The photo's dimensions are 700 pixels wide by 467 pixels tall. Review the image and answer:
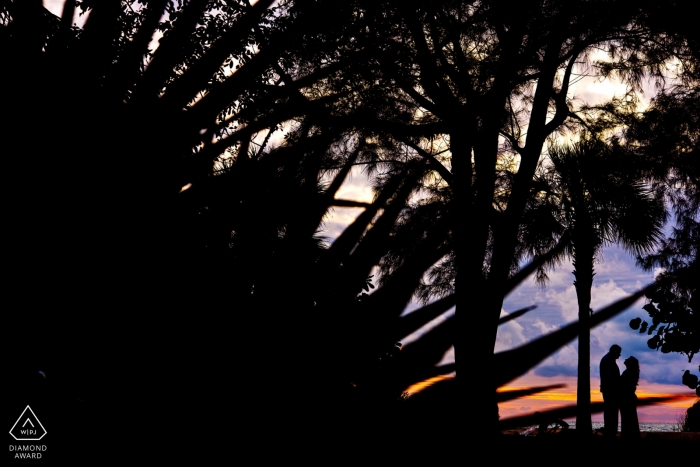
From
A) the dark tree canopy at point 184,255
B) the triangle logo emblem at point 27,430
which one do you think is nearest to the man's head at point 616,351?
the dark tree canopy at point 184,255

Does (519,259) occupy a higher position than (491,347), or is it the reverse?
(519,259)

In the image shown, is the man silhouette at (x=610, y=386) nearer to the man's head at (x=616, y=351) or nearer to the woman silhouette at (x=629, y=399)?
the man's head at (x=616, y=351)

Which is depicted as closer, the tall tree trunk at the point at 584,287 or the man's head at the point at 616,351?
the man's head at the point at 616,351

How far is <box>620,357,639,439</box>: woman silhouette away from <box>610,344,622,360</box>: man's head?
0.22 metres

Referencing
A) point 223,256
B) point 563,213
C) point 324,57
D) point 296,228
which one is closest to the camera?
point 223,256

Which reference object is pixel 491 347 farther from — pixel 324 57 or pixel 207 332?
pixel 207 332

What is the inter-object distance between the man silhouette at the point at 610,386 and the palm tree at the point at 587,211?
268cm

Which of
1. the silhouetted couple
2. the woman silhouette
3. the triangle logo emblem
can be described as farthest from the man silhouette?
the triangle logo emblem

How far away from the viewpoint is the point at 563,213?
13.5 m

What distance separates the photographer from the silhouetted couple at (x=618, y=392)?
9.45 meters

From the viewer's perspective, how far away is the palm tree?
12367mm

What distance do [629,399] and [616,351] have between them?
2.99ft

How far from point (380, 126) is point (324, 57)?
2305 mm

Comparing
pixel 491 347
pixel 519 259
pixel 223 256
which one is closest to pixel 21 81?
pixel 223 256
